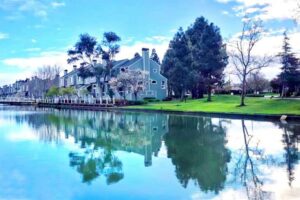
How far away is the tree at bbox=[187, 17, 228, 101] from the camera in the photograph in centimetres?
4975

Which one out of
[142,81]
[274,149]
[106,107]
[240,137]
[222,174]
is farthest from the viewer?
[142,81]

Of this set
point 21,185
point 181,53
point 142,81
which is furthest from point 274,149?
point 181,53

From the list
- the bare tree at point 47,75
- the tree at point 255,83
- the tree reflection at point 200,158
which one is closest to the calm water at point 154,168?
the tree reflection at point 200,158

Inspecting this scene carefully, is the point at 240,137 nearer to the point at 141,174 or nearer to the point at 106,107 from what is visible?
the point at 141,174

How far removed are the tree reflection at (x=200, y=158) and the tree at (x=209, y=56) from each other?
111ft

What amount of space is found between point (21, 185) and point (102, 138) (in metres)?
8.59

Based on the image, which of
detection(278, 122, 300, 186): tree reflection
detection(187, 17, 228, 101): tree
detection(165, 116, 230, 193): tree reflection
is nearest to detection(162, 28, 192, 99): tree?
detection(187, 17, 228, 101): tree

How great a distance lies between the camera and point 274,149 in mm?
12305

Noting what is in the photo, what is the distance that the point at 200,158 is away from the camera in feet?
36.4

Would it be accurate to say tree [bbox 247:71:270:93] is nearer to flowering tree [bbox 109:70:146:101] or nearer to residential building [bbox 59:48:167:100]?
residential building [bbox 59:48:167:100]

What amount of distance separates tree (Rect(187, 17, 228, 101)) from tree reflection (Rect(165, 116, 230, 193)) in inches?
1327

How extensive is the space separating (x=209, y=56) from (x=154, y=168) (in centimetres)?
4151

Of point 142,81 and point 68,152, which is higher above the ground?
point 142,81

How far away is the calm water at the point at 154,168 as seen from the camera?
7484mm
